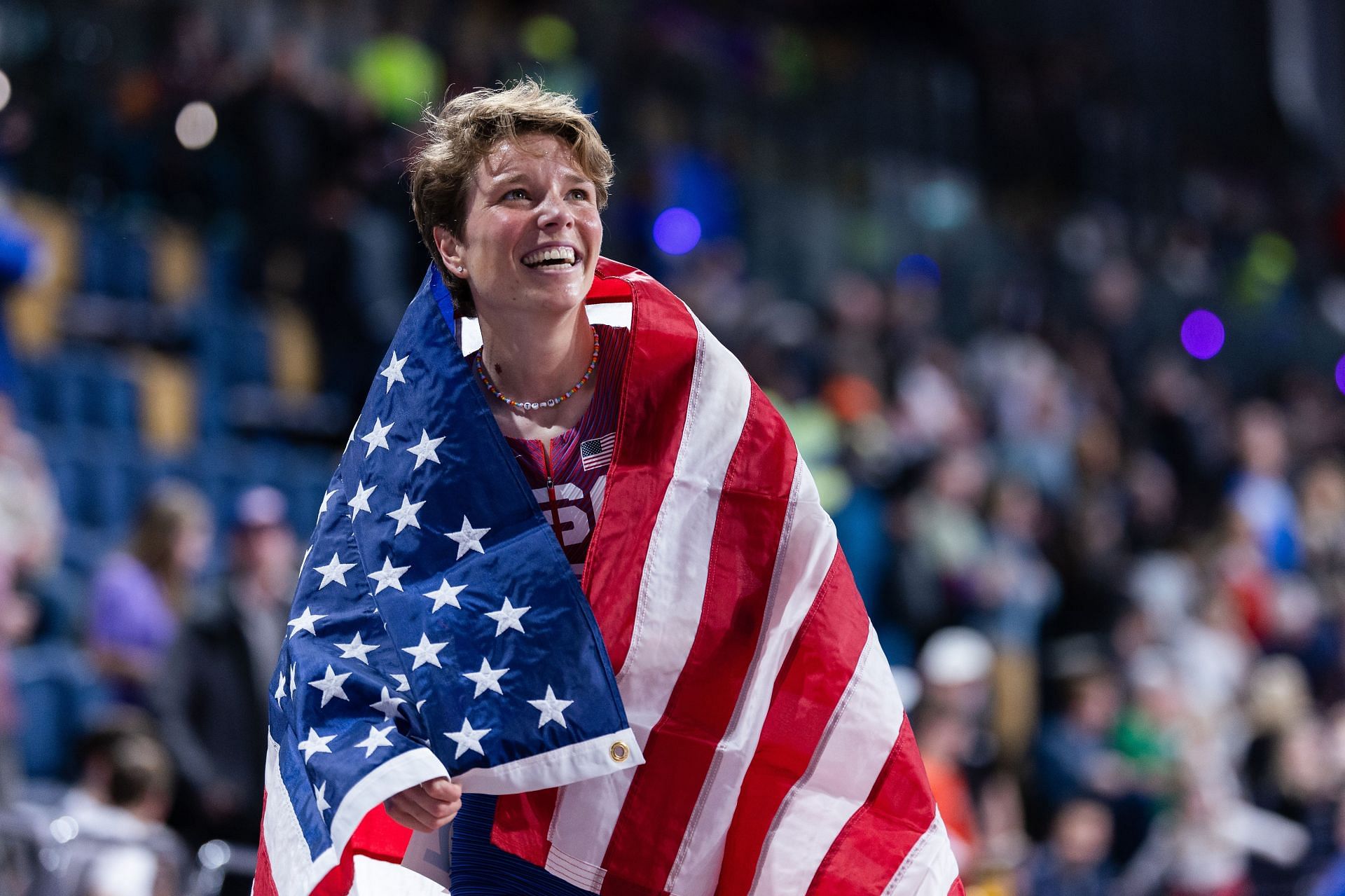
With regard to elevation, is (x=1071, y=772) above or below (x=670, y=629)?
below

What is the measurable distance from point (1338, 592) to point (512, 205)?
338 inches

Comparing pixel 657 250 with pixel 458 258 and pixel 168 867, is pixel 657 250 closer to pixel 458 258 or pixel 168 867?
pixel 168 867

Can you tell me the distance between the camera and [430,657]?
8.32ft

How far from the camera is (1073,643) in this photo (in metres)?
8.71

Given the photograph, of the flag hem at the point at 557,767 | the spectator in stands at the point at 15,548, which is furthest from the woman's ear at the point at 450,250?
the spectator in stands at the point at 15,548

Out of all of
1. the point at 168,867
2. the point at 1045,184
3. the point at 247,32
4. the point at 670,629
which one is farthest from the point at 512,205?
the point at 1045,184

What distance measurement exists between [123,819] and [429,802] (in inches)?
106

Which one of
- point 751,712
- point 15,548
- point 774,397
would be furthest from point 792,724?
point 774,397

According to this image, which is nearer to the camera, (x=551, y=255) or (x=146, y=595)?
(x=551, y=255)

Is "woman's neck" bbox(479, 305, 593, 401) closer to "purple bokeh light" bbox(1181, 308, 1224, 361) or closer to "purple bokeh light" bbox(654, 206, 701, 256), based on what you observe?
"purple bokeh light" bbox(654, 206, 701, 256)

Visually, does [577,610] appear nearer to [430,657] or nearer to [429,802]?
[430,657]

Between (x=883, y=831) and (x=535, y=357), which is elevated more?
(x=535, y=357)

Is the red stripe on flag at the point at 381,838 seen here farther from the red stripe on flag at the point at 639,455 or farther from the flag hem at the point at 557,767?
the red stripe on flag at the point at 639,455

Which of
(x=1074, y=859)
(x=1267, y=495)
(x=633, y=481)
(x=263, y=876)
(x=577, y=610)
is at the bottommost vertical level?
(x=1074, y=859)
